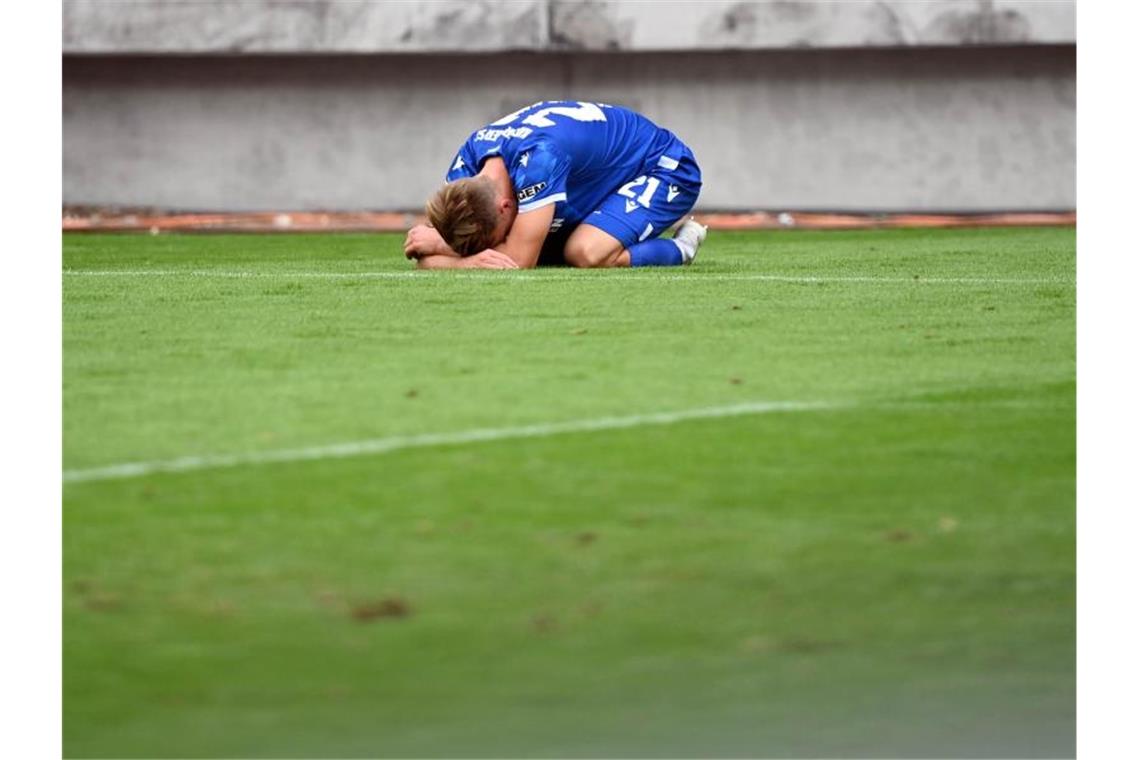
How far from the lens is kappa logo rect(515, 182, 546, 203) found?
28.7 feet

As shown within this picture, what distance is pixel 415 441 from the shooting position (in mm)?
4598

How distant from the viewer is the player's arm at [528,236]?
895 centimetres

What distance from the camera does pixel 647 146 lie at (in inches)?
386

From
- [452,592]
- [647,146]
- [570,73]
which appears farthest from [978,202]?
[452,592]

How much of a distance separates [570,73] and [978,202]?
379 cm

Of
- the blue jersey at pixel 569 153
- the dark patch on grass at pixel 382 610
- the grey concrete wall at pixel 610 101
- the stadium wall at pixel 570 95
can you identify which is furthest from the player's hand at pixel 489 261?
the grey concrete wall at pixel 610 101

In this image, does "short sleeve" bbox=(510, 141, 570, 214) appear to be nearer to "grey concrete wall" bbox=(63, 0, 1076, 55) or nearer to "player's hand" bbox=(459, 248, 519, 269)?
"player's hand" bbox=(459, 248, 519, 269)

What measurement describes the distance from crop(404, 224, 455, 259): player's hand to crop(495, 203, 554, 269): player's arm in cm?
A: 27

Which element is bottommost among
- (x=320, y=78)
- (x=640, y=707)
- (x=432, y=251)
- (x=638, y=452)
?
(x=640, y=707)

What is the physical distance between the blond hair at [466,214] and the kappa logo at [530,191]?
0.43 ft

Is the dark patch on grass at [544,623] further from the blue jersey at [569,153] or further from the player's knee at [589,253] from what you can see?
the player's knee at [589,253]

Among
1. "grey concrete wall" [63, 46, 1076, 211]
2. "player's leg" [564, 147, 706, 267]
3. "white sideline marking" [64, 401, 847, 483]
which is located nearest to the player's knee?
"player's leg" [564, 147, 706, 267]

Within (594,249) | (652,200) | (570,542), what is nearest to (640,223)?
(652,200)

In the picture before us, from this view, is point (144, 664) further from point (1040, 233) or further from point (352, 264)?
point (1040, 233)
